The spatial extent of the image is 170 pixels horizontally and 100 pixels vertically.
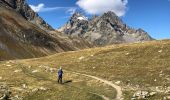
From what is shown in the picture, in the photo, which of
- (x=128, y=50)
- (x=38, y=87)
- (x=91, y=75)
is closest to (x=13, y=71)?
(x=91, y=75)

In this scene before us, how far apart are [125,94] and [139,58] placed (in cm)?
3561

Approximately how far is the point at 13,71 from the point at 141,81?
33599 mm

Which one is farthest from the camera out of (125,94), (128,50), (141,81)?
(128,50)

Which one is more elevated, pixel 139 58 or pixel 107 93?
pixel 139 58

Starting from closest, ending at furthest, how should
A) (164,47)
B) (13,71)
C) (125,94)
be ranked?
(125,94)
(13,71)
(164,47)

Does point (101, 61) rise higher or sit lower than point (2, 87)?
higher

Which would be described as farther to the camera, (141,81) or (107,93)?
(141,81)

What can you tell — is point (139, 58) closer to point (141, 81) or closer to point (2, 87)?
point (141, 81)

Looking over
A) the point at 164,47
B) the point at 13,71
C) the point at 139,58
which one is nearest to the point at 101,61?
the point at 139,58

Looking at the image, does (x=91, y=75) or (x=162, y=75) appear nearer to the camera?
(x=162, y=75)

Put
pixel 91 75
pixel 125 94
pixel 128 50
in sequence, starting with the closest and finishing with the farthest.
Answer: pixel 125 94, pixel 91 75, pixel 128 50

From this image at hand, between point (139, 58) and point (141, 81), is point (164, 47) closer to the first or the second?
point (139, 58)

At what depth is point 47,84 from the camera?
61156mm

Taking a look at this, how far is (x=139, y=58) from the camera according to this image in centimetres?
8538
